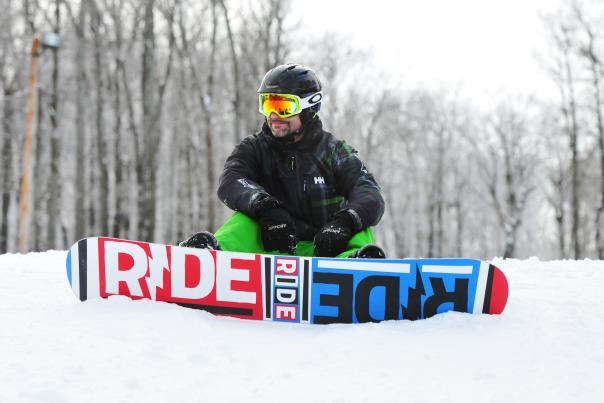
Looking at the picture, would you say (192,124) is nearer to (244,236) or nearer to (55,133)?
(55,133)

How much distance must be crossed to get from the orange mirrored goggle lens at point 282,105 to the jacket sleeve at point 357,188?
409 millimetres

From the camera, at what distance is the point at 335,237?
311cm

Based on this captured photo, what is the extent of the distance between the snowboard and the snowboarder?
51cm

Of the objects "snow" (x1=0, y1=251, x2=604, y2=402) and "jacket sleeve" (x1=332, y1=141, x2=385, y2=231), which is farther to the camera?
"jacket sleeve" (x1=332, y1=141, x2=385, y2=231)

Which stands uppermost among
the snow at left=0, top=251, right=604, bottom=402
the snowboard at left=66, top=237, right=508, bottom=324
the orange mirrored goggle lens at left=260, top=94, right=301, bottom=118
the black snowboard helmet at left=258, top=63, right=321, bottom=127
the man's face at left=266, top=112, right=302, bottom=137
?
the black snowboard helmet at left=258, top=63, right=321, bottom=127

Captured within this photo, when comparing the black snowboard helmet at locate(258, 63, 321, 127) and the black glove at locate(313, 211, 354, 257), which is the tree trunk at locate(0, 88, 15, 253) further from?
the black glove at locate(313, 211, 354, 257)

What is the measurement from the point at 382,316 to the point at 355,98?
942 inches

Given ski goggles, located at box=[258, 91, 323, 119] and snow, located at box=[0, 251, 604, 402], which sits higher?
ski goggles, located at box=[258, 91, 323, 119]

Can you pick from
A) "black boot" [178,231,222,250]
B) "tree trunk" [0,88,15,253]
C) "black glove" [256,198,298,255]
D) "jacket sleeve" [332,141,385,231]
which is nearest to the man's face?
"jacket sleeve" [332,141,385,231]

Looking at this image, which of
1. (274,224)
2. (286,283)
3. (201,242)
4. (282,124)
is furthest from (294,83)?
(286,283)

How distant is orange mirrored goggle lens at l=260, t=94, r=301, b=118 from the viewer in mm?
3633

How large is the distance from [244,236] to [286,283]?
74 centimetres

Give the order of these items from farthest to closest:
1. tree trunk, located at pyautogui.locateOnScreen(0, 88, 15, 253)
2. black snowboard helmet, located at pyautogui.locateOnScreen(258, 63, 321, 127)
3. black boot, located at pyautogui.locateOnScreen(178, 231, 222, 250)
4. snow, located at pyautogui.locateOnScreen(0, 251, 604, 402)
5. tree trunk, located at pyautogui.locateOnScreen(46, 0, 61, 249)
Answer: tree trunk, located at pyautogui.locateOnScreen(0, 88, 15, 253)
tree trunk, located at pyautogui.locateOnScreen(46, 0, 61, 249)
black snowboard helmet, located at pyautogui.locateOnScreen(258, 63, 321, 127)
black boot, located at pyautogui.locateOnScreen(178, 231, 222, 250)
snow, located at pyautogui.locateOnScreen(0, 251, 604, 402)

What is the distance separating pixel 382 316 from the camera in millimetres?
2742
